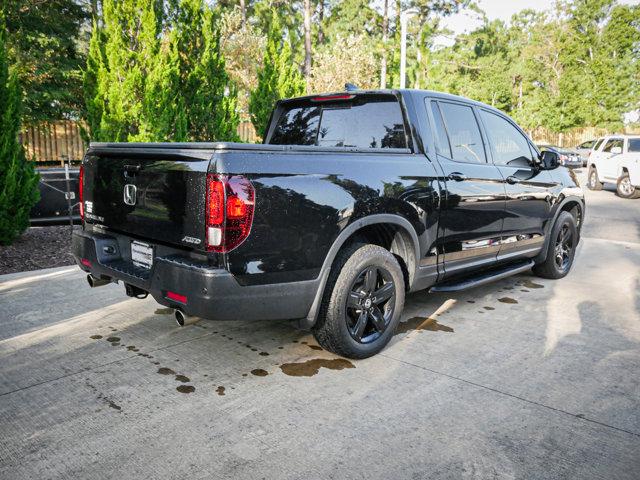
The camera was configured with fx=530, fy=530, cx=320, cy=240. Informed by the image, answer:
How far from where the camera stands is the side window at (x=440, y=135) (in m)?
4.20

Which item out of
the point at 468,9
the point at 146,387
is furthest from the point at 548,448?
the point at 468,9

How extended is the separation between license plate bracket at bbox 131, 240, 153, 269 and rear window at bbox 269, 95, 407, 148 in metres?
1.77

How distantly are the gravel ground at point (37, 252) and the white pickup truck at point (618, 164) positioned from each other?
14.8m

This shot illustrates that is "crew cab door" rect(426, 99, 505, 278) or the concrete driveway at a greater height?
"crew cab door" rect(426, 99, 505, 278)

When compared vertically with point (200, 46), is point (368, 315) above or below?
below

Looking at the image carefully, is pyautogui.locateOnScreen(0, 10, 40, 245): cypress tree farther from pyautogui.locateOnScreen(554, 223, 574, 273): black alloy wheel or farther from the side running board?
pyautogui.locateOnScreen(554, 223, 574, 273): black alloy wheel

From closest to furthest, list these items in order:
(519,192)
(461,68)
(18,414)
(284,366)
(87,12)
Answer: (18,414) → (284,366) → (519,192) → (87,12) → (461,68)

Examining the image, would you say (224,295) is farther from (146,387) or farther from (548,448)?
(548,448)

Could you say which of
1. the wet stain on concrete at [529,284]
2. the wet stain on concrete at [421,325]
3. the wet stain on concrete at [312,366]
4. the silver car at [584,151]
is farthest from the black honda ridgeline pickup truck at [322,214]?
the silver car at [584,151]

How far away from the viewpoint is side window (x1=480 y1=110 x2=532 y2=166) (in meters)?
4.95

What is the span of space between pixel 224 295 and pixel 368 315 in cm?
123

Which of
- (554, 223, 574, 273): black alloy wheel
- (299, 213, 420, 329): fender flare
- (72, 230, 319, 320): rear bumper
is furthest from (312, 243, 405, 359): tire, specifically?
(554, 223, 574, 273): black alloy wheel

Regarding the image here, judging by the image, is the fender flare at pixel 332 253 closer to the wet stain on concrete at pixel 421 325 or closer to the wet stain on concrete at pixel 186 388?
the wet stain on concrete at pixel 186 388

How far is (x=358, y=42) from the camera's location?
27.3m
